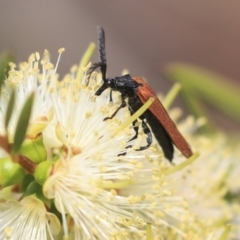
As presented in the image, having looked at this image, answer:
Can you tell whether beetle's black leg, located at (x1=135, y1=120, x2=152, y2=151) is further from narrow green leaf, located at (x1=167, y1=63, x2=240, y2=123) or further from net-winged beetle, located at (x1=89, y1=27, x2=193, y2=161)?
narrow green leaf, located at (x1=167, y1=63, x2=240, y2=123)

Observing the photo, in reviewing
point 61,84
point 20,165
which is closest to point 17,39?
point 61,84

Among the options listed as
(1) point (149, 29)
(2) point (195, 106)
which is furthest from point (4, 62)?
(1) point (149, 29)

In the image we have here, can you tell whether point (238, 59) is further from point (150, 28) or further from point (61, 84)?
point (61, 84)

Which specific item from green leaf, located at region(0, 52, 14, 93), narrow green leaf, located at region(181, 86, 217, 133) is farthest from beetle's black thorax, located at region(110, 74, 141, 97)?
narrow green leaf, located at region(181, 86, 217, 133)

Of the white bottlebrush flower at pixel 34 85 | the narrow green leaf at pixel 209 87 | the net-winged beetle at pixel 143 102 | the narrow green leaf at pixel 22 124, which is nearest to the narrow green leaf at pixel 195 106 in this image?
the narrow green leaf at pixel 209 87

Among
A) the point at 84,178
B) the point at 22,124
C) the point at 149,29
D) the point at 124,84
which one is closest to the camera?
the point at 22,124

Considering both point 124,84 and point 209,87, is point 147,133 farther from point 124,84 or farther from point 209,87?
point 209,87

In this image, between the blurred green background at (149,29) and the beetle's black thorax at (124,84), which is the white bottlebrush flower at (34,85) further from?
the blurred green background at (149,29)
